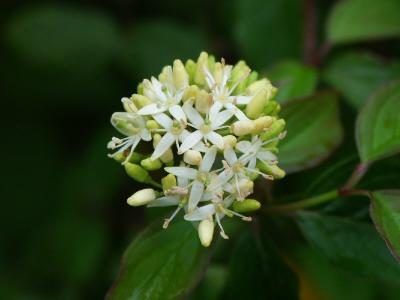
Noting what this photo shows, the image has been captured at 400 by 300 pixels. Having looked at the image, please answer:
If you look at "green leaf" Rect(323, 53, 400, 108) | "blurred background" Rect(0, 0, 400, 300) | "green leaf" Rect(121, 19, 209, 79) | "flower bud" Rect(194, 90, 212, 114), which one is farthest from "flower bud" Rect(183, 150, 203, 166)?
"green leaf" Rect(121, 19, 209, 79)

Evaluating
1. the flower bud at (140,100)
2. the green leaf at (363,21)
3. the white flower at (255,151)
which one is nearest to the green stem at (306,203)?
the white flower at (255,151)

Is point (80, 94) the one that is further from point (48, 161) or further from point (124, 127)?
point (124, 127)

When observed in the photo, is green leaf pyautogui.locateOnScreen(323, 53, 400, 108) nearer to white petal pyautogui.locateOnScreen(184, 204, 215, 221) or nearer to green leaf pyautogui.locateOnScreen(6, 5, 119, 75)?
white petal pyautogui.locateOnScreen(184, 204, 215, 221)

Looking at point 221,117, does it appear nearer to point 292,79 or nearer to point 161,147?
point 161,147

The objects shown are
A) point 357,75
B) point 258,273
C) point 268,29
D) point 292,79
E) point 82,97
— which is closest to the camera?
point 258,273

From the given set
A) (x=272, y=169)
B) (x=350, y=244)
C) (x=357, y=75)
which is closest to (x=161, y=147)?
(x=272, y=169)
